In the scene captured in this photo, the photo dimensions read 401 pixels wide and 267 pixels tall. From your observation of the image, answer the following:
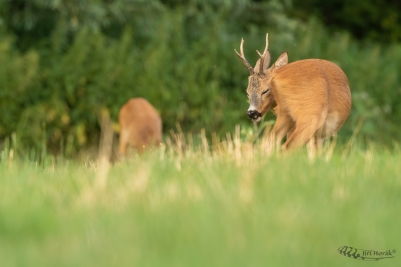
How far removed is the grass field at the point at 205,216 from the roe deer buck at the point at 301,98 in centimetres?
177

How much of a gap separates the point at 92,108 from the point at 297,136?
7481 mm

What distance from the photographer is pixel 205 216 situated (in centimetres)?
437

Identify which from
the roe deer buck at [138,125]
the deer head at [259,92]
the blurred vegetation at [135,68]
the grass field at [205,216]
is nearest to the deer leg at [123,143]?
the roe deer buck at [138,125]

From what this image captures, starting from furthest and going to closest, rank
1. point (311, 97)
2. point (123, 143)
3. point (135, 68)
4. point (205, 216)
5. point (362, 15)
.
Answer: point (362, 15)
point (135, 68)
point (123, 143)
point (311, 97)
point (205, 216)

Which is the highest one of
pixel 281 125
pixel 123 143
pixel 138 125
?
pixel 281 125

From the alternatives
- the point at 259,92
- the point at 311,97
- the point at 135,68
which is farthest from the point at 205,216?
the point at 135,68

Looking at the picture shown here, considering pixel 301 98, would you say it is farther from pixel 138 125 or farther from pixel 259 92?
pixel 138 125

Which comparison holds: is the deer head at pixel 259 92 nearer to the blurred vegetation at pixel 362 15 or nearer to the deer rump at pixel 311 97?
the deer rump at pixel 311 97

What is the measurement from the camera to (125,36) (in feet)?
50.9

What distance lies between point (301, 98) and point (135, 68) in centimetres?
772

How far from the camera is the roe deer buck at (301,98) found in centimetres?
779

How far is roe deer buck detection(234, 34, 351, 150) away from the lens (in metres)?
7.79

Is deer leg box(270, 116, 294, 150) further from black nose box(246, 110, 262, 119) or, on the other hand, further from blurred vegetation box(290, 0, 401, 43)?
blurred vegetation box(290, 0, 401, 43)

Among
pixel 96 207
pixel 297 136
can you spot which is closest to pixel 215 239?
pixel 96 207
